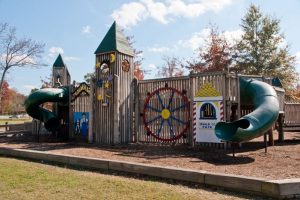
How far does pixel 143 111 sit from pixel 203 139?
3084 millimetres

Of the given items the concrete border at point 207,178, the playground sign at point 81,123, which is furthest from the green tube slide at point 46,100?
the concrete border at point 207,178

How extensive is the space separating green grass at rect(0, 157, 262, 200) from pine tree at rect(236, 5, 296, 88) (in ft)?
76.1

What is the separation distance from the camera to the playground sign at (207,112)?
37.6 feet

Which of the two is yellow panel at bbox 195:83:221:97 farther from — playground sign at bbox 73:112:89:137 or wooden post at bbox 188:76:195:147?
playground sign at bbox 73:112:89:137

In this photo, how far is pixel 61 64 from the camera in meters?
20.5

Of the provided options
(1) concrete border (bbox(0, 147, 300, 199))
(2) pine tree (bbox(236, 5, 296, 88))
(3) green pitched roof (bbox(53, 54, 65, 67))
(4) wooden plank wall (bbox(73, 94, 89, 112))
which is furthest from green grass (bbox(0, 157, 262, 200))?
(2) pine tree (bbox(236, 5, 296, 88))

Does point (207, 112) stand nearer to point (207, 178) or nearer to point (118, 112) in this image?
point (118, 112)

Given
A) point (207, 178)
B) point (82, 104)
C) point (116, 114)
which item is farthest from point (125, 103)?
point (207, 178)

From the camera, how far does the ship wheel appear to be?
12.5 meters

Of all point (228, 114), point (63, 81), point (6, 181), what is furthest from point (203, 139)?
point (63, 81)

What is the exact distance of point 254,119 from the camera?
9.28 metres

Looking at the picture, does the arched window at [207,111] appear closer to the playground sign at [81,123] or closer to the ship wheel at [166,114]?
the ship wheel at [166,114]

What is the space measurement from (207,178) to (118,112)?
768 centimetres

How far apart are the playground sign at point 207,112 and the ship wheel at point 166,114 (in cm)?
52
